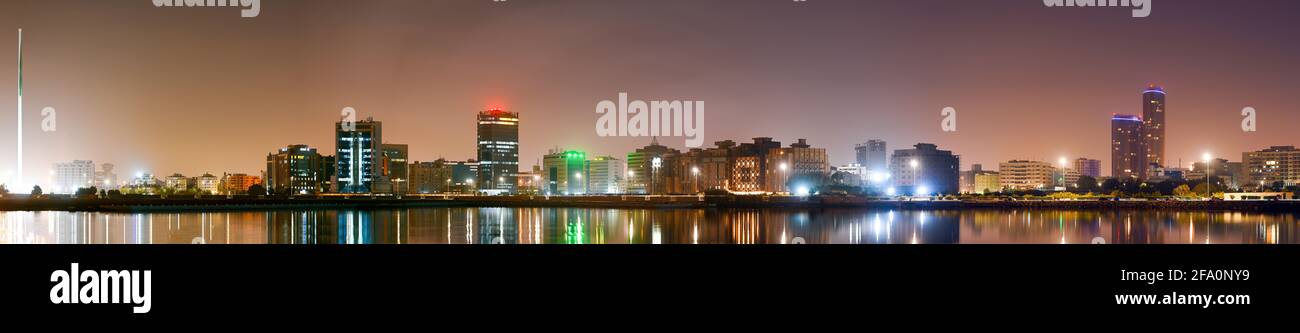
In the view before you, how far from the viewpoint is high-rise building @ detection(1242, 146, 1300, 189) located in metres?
166

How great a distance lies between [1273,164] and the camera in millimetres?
170500

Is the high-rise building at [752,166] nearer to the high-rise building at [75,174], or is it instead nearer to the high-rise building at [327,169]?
the high-rise building at [327,169]

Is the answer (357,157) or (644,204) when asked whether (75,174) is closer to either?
(357,157)

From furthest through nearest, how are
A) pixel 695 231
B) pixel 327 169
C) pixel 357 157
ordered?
pixel 327 169 < pixel 357 157 < pixel 695 231

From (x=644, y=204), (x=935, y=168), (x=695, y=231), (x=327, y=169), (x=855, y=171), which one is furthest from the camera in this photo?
(x=855, y=171)

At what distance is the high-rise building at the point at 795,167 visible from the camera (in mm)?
159375

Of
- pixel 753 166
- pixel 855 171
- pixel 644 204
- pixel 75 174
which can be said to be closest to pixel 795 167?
pixel 753 166

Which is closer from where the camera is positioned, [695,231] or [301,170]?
[695,231]

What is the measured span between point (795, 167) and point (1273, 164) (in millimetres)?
89130

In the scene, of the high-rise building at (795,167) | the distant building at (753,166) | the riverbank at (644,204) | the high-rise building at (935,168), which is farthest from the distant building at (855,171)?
the riverbank at (644,204)

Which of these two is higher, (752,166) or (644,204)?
(752,166)
